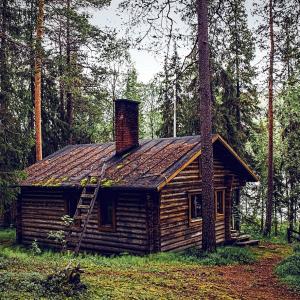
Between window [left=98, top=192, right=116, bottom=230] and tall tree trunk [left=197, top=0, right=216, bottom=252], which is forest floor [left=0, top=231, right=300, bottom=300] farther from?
window [left=98, top=192, right=116, bottom=230]

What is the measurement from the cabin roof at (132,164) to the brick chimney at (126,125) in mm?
476

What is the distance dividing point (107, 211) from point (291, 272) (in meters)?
8.01

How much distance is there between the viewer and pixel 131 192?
1566 cm

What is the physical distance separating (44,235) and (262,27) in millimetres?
17008

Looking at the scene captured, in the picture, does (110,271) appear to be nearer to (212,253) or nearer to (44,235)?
(212,253)

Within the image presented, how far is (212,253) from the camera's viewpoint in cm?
1470

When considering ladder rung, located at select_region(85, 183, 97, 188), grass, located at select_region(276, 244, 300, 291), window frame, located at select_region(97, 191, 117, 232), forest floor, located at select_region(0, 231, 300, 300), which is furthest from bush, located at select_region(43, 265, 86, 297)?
window frame, located at select_region(97, 191, 117, 232)

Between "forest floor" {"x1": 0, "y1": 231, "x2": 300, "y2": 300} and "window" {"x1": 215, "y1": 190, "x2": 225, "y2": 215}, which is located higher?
"window" {"x1": 215, "y1": 190, "x2": 225, "y2": 215}

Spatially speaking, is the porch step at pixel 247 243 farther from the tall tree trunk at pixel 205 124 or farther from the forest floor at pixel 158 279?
the tall tree trunk at pixel 205 124

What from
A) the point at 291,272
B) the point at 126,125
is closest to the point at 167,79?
the point at 126,125

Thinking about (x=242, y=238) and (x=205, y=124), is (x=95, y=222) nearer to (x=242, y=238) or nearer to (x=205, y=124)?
(x=205, y=124)

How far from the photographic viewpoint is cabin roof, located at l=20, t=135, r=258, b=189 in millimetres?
15258

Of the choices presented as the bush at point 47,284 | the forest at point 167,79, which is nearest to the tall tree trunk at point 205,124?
the forest at point 167,79

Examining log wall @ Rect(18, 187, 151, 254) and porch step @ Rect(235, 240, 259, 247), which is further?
porch step @ Rect(235, 240, 259, 247)
